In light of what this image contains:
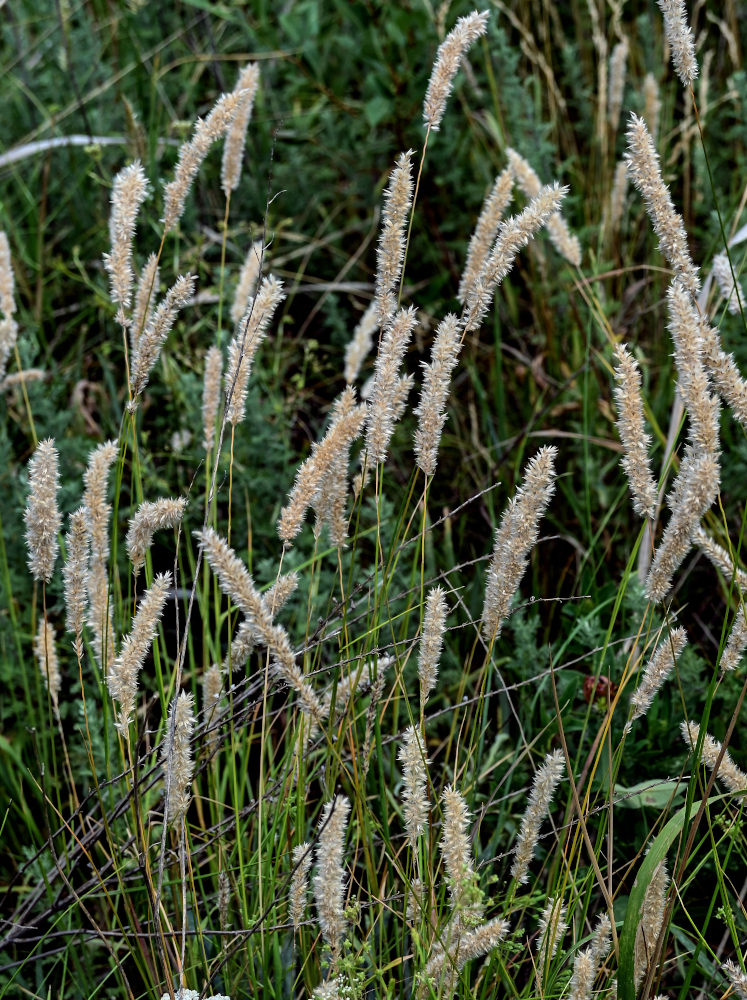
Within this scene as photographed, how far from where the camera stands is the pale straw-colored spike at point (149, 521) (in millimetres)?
1242

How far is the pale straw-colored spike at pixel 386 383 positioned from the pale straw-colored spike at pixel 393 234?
1.9 inches

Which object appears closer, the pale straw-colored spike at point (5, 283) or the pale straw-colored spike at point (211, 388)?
the pale straw-colored spike at point (211, 388)

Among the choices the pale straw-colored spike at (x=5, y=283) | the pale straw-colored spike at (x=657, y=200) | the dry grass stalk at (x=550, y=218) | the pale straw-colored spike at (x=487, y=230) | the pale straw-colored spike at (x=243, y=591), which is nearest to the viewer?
the pale straw-colored spike at (x=243, y=591)

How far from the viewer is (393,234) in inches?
51.9

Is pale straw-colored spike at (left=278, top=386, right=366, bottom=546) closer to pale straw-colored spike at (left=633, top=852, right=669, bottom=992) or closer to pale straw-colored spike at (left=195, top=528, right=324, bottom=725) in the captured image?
pale straw-colored spike at (left=195, top=528, right=324, bottom=725)

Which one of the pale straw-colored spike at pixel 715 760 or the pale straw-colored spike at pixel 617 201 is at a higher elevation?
the pale straw-colored spike at pixel 617 201

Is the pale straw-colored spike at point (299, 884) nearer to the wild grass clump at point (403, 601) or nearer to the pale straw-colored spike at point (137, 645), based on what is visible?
the wild grass clump at point (403, 601)

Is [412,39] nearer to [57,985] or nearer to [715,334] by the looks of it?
[715,334]

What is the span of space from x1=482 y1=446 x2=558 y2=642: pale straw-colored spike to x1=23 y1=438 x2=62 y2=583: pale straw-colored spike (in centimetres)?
55

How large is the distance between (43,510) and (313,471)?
0.36 meters

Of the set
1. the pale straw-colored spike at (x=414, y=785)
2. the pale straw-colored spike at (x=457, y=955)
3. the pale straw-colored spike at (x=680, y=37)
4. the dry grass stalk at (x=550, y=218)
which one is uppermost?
the pale straw-colored spike at (x=680, y=37)

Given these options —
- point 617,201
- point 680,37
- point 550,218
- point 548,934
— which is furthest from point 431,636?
point 617,201

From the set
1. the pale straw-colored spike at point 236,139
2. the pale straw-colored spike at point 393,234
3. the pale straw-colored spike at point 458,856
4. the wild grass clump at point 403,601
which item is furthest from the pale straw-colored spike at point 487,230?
the pale straw-colored spike at point 458,856

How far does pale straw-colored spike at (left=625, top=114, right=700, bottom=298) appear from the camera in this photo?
48.1 inches
